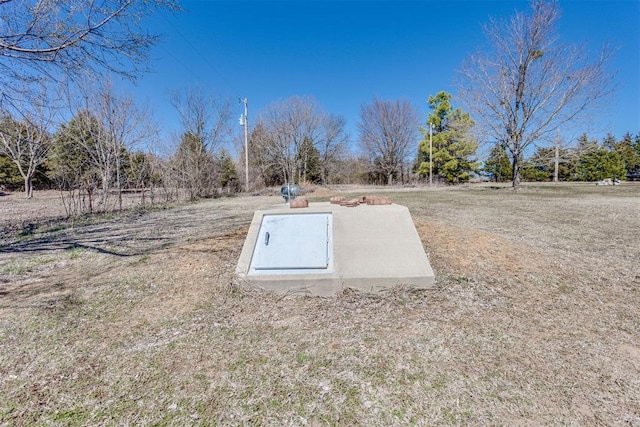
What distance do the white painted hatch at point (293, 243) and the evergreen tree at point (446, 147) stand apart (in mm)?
23504

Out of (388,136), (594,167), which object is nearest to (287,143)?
(388,136)

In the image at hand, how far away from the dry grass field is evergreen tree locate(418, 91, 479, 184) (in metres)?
22.3

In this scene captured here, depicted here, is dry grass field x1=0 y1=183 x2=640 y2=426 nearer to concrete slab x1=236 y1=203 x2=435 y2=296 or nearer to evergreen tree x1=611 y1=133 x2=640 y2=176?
concrete slab x1=236 y1=203 x2=435 y2=296

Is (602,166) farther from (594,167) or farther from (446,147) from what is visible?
(446,147)

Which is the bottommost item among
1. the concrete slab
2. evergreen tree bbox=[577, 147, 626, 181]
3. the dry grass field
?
the dry grass field

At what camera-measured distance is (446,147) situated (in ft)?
80.3

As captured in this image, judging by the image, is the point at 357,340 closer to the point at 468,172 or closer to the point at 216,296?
the point at 216,296

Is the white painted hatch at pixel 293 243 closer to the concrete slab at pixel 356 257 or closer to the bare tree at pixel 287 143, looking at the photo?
the concrete slab at pixel 356 257

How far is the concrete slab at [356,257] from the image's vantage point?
2.59 meters

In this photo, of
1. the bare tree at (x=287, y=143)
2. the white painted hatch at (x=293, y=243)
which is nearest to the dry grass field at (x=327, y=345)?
the white painted hatch at (x=293, y=243)

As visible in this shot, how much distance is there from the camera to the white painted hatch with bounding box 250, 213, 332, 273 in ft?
8.91

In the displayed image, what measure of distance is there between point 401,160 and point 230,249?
25.8 metres

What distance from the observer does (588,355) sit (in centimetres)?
173

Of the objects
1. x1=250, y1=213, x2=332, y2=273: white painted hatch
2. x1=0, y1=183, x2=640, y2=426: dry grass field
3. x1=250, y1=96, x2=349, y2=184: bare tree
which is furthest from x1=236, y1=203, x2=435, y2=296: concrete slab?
x1=250, y1=96, x2=349, y2=184: bare tree
